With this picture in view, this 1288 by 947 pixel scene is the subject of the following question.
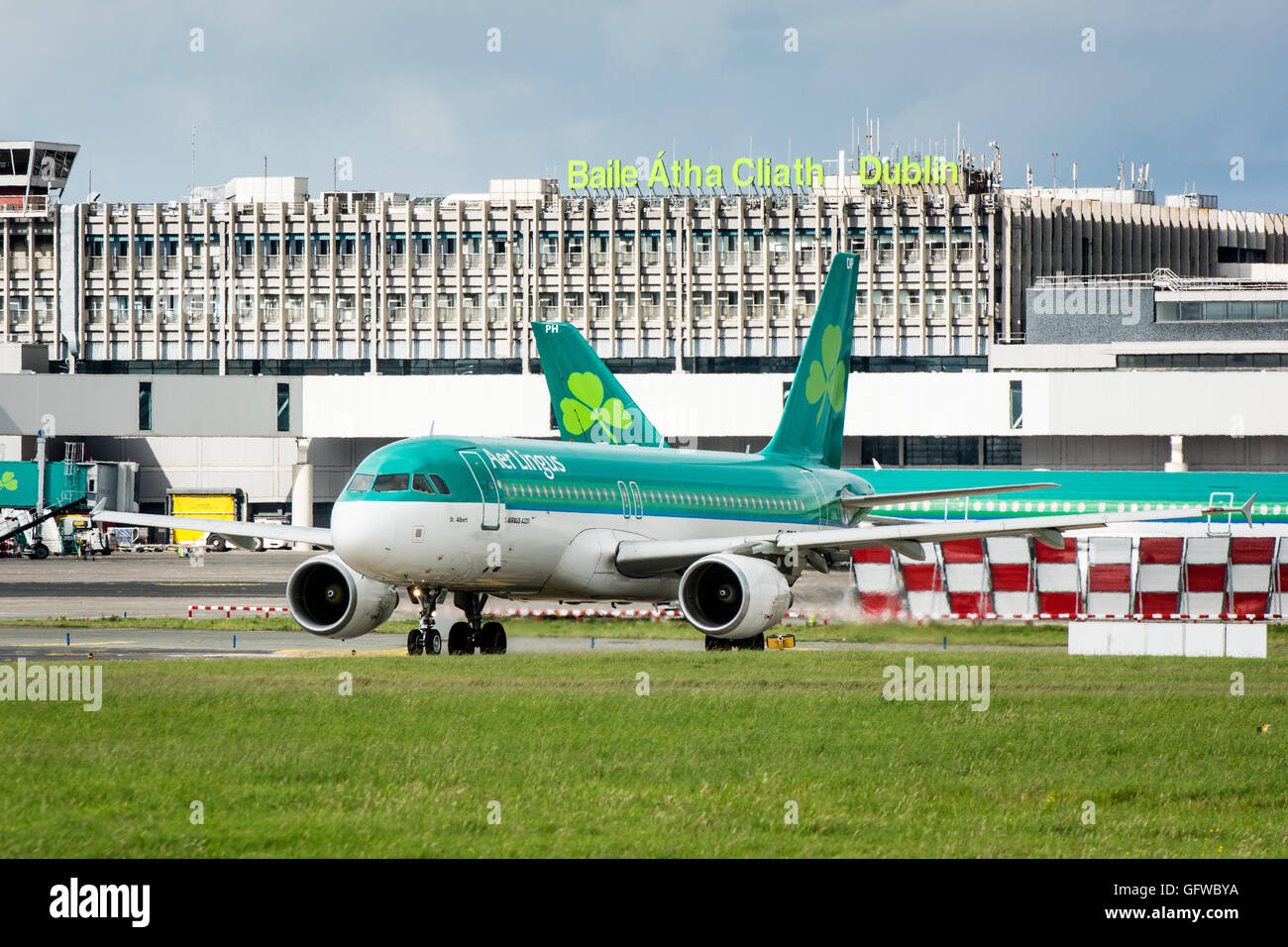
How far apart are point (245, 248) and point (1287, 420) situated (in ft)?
291

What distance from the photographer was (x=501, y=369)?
14825cm

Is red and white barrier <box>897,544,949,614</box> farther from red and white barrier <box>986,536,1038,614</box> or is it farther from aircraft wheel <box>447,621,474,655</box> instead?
aircraft wheel <box>447,621,474,655</box>

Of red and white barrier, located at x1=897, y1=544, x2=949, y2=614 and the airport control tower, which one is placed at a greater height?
the airport control tower

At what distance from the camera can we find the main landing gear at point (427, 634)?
33.3 meters

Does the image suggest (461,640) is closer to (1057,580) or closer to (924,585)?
(924,585)

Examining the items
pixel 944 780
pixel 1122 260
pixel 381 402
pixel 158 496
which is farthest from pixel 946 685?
pixel 1122 260

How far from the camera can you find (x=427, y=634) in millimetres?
33531

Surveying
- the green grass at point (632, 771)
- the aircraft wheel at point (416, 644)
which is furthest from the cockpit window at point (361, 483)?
the green grass at point (632, 771)

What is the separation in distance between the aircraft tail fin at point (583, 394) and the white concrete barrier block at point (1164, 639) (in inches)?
768

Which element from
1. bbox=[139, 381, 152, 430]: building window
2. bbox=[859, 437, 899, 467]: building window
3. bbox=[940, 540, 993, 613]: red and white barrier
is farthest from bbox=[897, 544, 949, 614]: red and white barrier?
bbox=[139, 381, 152, 430]: building window

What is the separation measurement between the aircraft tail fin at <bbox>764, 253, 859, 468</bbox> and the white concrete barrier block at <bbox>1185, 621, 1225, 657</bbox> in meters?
12.6

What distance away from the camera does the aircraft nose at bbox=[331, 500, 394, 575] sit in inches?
1227

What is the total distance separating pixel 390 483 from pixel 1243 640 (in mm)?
17669

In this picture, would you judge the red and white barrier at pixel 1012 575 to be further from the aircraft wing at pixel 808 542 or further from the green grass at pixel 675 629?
the aircraft wing at pixel 808 542
